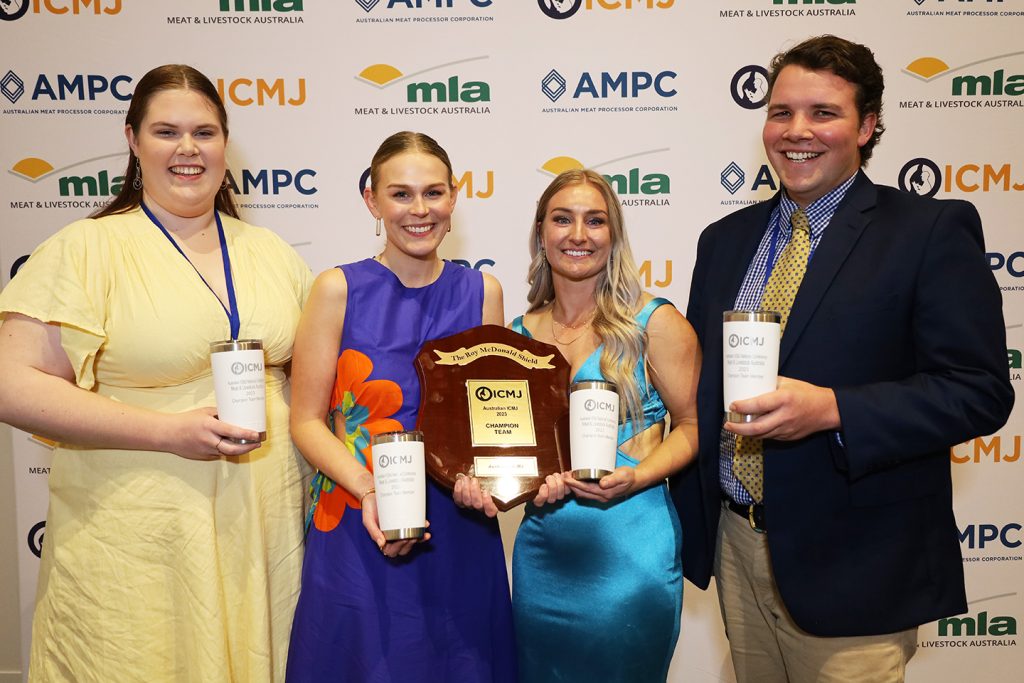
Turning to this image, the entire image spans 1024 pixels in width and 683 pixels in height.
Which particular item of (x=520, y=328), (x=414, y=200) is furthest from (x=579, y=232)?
(x=414, y=200)

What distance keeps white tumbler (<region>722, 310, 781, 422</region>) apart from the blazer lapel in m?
0.27

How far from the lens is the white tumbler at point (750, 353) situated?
5.79 feet

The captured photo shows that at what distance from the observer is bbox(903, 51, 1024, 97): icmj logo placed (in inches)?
148

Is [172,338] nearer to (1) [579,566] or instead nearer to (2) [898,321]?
(1) [579,566]

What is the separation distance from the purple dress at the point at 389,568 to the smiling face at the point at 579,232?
403mm

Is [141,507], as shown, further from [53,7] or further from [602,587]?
[53,7]

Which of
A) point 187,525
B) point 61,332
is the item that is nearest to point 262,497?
point 187,525

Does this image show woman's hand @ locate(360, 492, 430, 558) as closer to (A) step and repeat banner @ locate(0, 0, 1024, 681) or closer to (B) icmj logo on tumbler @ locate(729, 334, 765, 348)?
(B) icmj logo on tumbler @ locate(729, 334, 765, 348)

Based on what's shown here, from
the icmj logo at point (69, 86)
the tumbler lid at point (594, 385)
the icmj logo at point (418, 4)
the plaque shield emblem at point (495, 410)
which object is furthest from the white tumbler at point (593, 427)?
the icmj logo at point (69, 86)

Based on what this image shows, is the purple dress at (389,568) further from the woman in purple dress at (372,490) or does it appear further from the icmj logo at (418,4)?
the icmj logo at (418,4)

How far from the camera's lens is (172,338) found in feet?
7.04

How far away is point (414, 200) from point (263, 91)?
1.82 m

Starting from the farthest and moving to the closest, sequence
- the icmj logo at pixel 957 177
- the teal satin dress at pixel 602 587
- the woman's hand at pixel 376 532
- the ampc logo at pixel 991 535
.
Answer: the ampc logo at pixel 991 535 → the icmj logo at pixel 957 177 → the teal satin dress at pixel 602 587 → the woman's hand at pixel 376 532

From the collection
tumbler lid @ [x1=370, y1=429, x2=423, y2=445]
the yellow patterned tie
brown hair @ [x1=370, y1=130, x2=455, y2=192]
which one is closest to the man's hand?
the yellow patterned tie
